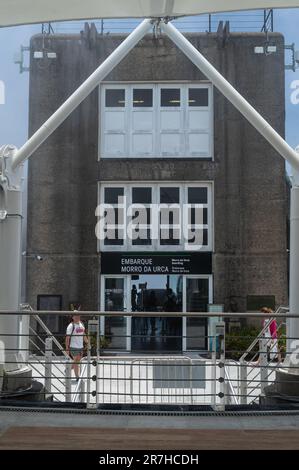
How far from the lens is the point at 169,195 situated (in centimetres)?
2402

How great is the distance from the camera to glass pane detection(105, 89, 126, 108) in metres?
24.5

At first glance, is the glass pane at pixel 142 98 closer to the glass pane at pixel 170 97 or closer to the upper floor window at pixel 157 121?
Result: the upper floor window at pixel 157 121

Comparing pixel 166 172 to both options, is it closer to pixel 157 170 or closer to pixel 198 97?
pixel 157 170

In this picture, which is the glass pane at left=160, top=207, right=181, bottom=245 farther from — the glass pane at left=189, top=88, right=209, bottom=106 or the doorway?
the glass pane at left=189, top=88, right=209, bottom=106

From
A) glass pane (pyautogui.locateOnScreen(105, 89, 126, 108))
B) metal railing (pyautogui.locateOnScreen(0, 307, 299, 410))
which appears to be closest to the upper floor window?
glass pane (pyautogui.locateOnScreen(105, 89, 126, 108))

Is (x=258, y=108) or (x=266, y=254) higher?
(x=258, y=108)

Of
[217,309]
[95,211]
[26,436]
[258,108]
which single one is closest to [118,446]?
[26,436]

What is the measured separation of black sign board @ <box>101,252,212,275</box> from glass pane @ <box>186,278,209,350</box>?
0.53m

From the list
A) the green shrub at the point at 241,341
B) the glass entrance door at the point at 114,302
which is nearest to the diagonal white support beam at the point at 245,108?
the green shrub at the point at 241,341

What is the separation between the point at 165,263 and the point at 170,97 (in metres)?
6.78

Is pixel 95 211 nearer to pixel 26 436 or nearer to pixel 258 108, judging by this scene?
pixel 258 108

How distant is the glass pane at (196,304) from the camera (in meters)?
23.4

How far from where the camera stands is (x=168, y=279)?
23766mm

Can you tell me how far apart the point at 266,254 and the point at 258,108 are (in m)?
5.86
